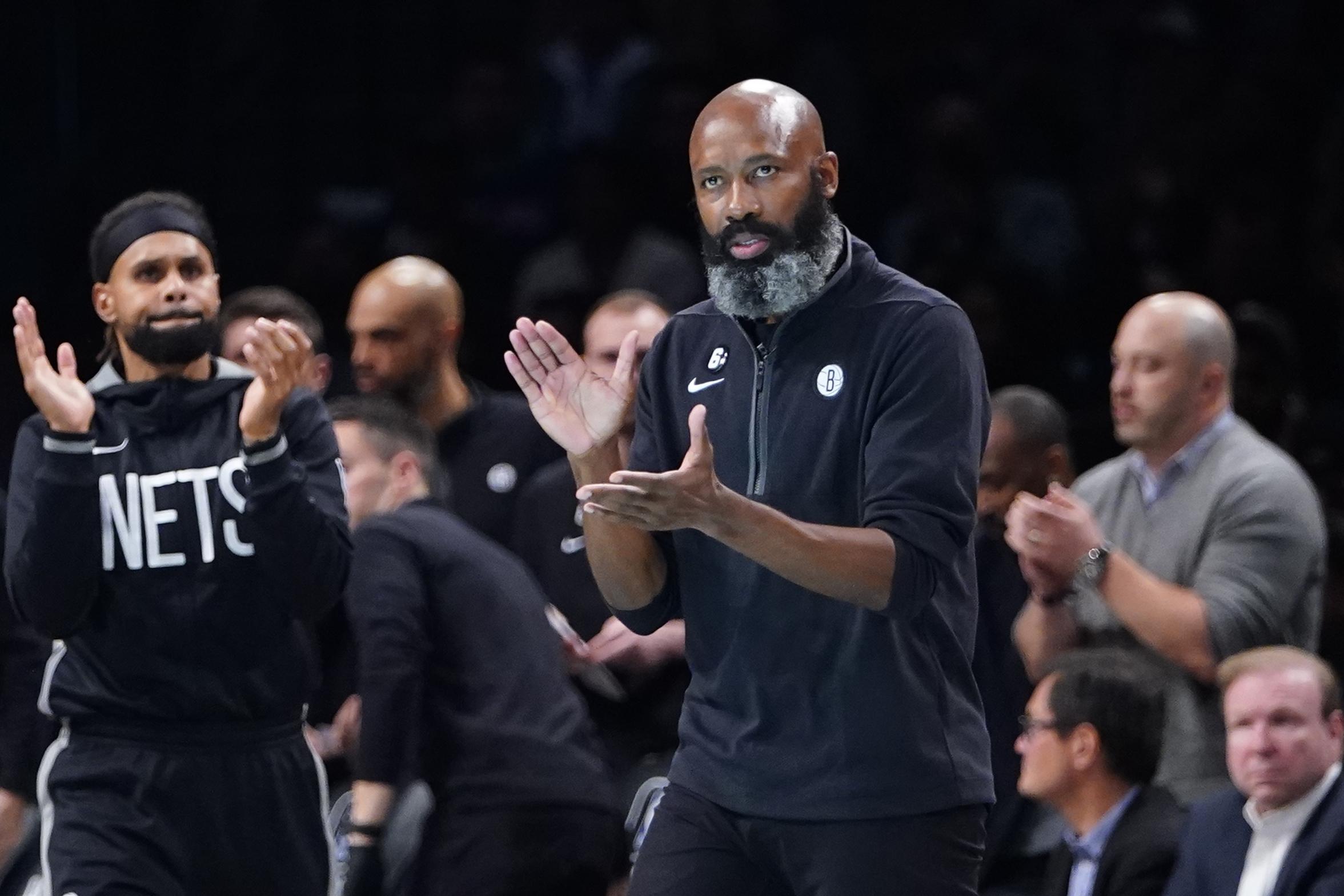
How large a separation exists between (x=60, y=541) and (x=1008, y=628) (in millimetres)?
2428

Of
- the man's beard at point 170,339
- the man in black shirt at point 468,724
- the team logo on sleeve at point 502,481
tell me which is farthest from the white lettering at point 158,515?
the team logo on sleeve at point 502,481

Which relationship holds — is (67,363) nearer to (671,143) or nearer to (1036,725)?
(1036,725)

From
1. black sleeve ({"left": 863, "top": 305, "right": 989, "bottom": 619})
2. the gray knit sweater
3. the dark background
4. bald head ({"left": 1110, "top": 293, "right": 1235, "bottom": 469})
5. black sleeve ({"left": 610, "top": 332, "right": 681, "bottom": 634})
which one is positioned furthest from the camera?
the dark background

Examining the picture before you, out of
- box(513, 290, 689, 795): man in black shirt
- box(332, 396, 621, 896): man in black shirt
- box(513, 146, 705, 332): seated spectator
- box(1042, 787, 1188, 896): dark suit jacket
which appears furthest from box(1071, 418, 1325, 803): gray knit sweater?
box(513, 146, 705, 332): seated spectator

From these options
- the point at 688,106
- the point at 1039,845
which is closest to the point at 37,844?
the point at 1039,845

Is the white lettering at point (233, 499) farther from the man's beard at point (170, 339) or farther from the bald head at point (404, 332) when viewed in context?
the bald head at point (404, 332)

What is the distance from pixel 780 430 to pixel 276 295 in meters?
3.37

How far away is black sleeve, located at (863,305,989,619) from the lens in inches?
130

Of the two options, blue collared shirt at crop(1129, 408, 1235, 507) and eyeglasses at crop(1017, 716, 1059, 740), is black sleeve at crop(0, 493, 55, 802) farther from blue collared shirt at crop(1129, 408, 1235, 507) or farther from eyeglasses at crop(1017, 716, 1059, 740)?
blue collared shirt at crop(1129, 408, 1235, 507)

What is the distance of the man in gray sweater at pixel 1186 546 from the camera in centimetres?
534

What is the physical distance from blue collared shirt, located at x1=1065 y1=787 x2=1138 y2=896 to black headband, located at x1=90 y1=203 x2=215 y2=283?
2.47m

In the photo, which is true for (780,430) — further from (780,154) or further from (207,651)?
(207,651)

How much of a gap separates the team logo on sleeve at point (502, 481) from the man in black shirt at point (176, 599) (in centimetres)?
187

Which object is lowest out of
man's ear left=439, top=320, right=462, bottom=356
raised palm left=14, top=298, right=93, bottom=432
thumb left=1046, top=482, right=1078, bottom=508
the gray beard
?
thumb left=1046, top=482, right=1078, bottom=508
